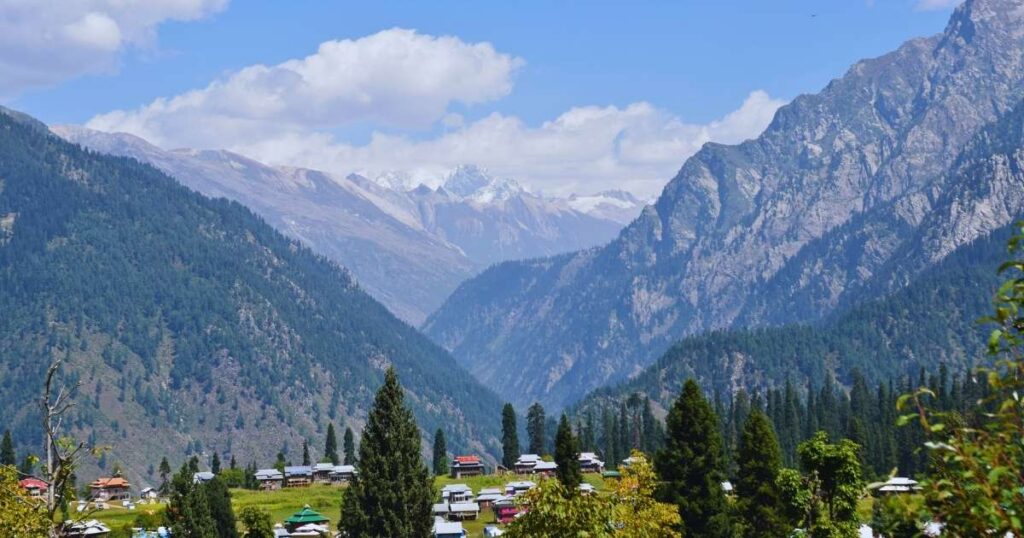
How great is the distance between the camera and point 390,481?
85.3m

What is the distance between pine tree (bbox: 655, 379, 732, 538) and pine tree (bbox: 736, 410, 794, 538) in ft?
23.7

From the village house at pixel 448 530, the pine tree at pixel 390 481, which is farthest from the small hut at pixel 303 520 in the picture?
the pine tree at pixel 390 481

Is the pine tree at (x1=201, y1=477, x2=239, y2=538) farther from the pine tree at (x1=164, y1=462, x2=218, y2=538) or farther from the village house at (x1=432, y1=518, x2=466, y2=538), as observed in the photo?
the village house at (x1=432, y1=518, x2=466, y2=538)

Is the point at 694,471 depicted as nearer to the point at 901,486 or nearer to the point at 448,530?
the point at 901,486

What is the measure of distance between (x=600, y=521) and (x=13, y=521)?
22742mm

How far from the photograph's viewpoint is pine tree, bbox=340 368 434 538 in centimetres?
8506

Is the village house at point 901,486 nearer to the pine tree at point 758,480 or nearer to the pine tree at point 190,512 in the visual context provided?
the pine tree at point 758,480

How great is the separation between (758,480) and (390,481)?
141ft

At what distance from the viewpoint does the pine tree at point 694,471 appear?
10350 centimetres

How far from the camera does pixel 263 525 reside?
12456cm

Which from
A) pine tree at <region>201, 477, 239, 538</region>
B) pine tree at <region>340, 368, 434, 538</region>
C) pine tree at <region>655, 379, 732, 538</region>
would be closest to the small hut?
pine tree at <region>201, 477, 239, 538</region>

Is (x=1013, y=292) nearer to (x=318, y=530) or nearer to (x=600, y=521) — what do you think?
(x=600, y=521)

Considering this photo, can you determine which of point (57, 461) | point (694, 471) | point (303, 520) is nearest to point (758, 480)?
point (694, 471)

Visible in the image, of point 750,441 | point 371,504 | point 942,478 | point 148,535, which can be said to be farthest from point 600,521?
point 148,535
